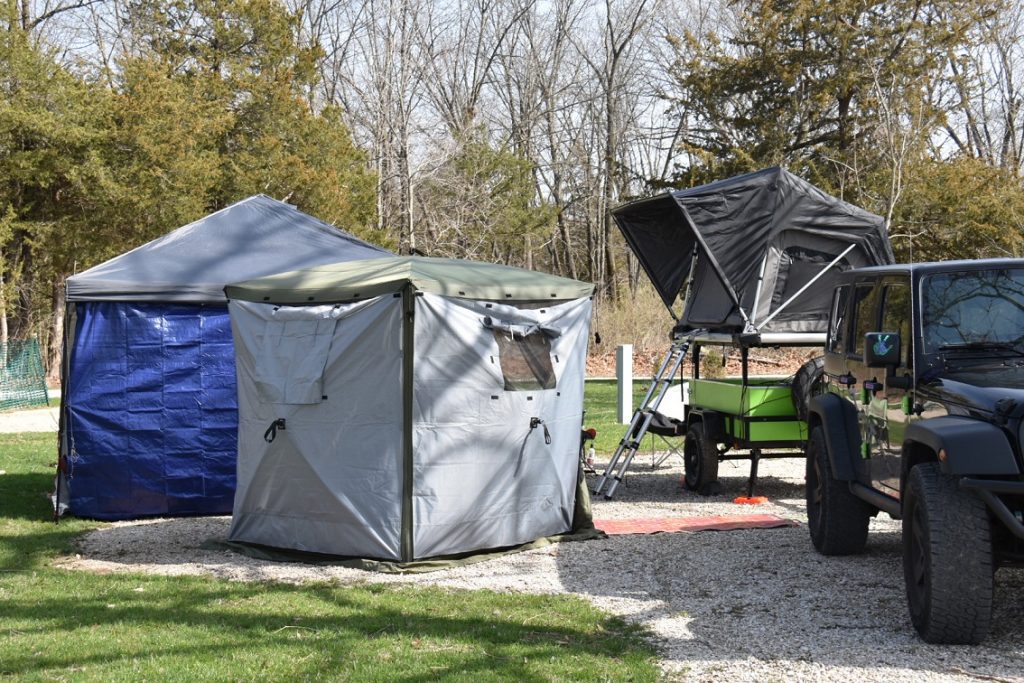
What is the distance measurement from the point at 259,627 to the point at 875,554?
465 centimetres

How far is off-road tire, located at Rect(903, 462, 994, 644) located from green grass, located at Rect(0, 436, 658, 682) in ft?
4.84

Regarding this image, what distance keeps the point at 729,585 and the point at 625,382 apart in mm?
9280

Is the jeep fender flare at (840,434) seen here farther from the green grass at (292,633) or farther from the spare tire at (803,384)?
the spare tire at (803,384)

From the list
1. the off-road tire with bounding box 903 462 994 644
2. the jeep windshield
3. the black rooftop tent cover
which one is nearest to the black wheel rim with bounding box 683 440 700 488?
the black rooftop tent cover

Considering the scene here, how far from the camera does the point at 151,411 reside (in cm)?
1073

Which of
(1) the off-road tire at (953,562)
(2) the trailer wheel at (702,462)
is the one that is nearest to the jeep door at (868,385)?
(1) the off-road tire at (953,562)

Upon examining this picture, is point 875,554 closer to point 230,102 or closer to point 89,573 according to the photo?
point 89,573

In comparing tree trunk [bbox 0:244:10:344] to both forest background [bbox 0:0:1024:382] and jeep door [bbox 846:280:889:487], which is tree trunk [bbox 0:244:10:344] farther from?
jeep door [bbox 846:280:889:487]

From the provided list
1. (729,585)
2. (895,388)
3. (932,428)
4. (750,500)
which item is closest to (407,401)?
(729,585)

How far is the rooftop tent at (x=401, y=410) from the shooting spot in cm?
837

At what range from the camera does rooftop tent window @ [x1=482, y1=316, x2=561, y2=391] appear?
29.1 ft

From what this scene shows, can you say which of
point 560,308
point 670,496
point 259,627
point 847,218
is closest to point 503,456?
point 560,308

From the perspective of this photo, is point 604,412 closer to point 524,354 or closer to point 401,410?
point 524,354

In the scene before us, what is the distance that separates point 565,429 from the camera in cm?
934
